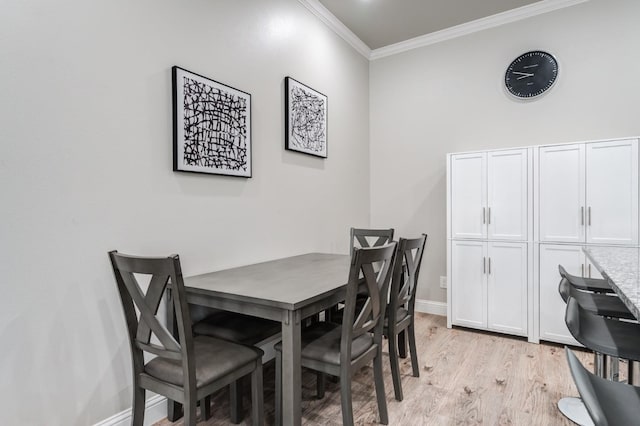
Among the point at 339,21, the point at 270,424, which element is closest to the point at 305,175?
the point at 339,21

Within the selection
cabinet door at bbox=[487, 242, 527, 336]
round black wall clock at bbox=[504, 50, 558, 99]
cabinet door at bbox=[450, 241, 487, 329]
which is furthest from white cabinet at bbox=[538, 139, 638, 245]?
round black wall clock at bbox=[504, 50, 558, 99]

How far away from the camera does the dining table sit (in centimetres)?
148

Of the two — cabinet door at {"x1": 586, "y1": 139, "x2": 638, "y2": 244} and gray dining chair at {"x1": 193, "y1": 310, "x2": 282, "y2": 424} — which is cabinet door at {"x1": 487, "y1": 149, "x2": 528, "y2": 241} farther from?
gray dining chair at {"x1": 193, "y1": 310, "x2": 282, "y2": 424}

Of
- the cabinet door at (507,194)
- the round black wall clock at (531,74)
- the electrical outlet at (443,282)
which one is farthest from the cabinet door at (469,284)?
the round black wall clock at (531,74)

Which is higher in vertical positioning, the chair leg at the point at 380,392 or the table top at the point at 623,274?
the table top at the point at 623,274

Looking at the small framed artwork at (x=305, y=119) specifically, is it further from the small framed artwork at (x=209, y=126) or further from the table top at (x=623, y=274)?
the table top at (x=623, y=274)

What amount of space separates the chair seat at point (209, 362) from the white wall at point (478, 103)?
2708 mm

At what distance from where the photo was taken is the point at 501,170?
3.08 metres

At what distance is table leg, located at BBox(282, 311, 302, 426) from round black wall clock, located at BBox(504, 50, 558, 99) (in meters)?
3.12

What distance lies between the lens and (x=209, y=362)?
4.88ft

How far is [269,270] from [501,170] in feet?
7.26

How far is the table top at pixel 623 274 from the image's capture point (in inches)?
36.3

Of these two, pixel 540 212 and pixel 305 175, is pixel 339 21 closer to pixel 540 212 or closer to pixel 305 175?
pixel 305 175

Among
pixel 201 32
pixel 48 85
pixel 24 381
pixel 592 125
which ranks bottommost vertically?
pixel 24 381
